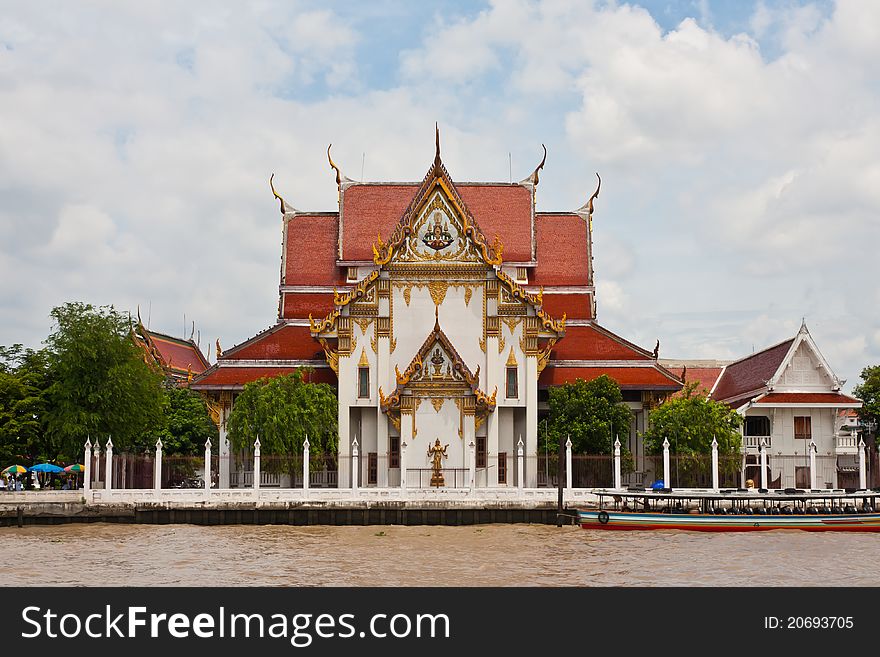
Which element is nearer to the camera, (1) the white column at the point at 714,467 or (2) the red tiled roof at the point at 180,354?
(1) the white column at the point at 714,467

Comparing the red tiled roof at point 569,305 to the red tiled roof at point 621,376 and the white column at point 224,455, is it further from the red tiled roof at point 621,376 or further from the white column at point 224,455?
the white column at point 224,455

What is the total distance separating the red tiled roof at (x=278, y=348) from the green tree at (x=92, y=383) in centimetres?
409

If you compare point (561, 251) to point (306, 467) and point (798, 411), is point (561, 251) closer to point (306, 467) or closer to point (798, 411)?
point (798, 411)

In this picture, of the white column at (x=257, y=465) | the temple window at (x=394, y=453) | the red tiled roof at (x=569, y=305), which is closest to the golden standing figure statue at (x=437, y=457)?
the temple window at (x=394, y=453)

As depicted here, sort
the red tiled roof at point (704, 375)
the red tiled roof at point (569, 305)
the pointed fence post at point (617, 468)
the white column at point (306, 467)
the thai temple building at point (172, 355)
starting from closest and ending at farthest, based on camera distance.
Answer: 1. the white column at point (306, 467)
2. the pointed fence post at point (617, 468)
3. the red tiled roof at point (569, 305)
4. the red tiled roof at point (704, 375)
5. the thai temple building at point (172, 355)

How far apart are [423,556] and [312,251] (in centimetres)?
2358

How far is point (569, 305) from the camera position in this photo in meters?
45.6

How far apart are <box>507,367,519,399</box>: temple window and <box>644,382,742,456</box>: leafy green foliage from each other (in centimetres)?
471

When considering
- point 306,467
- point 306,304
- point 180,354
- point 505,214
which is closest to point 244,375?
point 306,304

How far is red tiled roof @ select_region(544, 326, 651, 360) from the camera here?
4328cm

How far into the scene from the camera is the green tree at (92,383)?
38406mm
